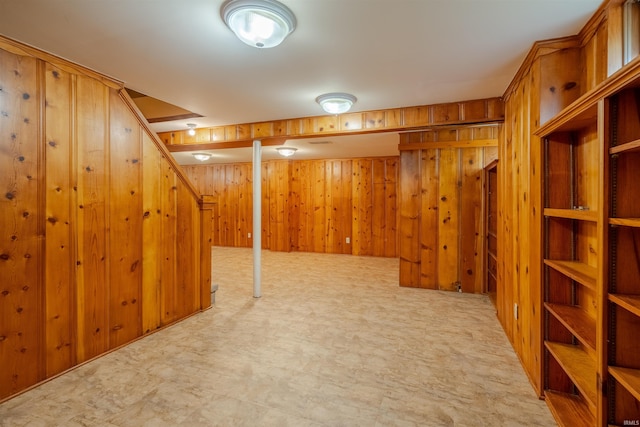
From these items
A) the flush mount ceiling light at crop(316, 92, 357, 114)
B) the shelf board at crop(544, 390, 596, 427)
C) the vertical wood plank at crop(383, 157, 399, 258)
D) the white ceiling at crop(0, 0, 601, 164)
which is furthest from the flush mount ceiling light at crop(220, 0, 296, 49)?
the vertical wood plank at crop(383, 157, 399, 258)

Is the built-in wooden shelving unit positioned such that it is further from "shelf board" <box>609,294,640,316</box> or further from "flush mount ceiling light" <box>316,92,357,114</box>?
"flush mount ceiling light" <box>316,92,357,114</box>

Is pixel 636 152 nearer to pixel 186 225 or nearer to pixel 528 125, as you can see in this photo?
pixel 528 125

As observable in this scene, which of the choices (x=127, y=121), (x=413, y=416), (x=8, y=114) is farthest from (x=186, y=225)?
(x=413, y=416)

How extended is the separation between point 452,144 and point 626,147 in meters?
3.10

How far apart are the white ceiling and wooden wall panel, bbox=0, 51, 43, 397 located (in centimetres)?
33

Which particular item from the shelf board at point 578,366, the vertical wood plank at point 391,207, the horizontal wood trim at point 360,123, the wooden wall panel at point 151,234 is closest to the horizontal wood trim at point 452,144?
the horizontal wood trim at point 360,123

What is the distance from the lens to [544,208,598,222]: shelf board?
53.5 inches

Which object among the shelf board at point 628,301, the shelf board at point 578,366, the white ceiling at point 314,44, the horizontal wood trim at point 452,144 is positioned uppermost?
the white ceiling at point 314,44

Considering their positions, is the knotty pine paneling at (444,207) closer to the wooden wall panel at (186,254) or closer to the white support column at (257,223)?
the white support column at (257,223)

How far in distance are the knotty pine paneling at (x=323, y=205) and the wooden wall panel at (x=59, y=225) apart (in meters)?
5.18

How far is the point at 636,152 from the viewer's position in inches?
48.4

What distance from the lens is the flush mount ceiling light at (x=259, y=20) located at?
1.52 meters

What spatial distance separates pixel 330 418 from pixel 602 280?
59.4 inches

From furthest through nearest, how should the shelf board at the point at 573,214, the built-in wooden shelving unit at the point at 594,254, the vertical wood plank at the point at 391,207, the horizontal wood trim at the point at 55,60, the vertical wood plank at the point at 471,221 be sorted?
the vertical wood plank at the point at 391,207 < the vertical wood plank at the point at 471,221 < the horizontal wood trim at the point at 55,60 < the shelf board at the point at 573,214 < the built-in wooden shelving unit at the point at 594,254
